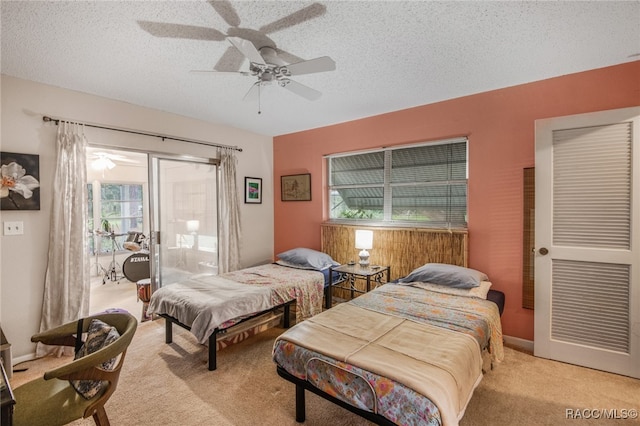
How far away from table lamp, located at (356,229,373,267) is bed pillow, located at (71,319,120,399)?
8.63 feet

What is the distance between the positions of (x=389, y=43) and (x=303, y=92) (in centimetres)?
77

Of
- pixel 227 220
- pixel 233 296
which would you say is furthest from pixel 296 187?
pixel 233 296

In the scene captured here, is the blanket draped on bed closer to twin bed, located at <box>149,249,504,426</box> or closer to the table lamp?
twin bed, located at <box>149,249,504,426</box>

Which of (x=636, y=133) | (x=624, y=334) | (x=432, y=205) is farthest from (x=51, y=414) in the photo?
(x=636, y=133)

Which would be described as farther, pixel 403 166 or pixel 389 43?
pixel 403 166

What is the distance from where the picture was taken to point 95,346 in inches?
67.6

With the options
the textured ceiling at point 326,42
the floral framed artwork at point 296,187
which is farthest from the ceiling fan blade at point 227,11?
the floral framed artwork at point 296,187

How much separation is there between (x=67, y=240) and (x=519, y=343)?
15.3 feet

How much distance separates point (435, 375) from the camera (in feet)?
4.80

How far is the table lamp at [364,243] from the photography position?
366 cm

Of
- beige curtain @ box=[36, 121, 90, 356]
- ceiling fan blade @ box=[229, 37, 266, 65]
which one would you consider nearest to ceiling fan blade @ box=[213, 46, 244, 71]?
ceiling fan blade @ box=[229, 37, 266, 65]

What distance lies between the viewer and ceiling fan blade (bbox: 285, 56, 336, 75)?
6.32 feet

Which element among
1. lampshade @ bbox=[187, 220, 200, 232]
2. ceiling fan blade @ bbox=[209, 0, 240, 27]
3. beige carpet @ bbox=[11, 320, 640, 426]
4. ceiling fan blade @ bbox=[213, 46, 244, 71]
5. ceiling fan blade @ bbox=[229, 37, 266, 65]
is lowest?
beige carpet @ bbox=[11, 320, 640, 426]

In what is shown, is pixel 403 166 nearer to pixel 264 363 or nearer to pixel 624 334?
pixel 624 334
